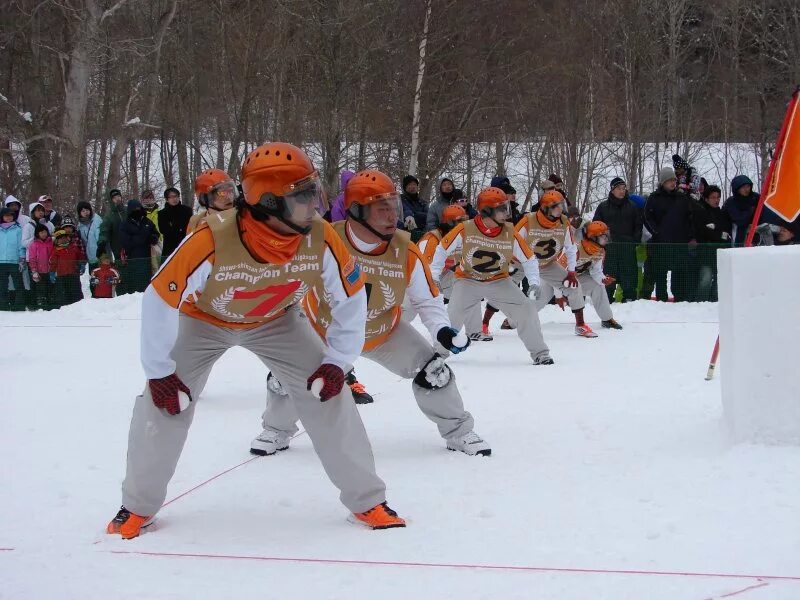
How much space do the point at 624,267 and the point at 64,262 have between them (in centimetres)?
866

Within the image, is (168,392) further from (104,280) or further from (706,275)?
(104,280)

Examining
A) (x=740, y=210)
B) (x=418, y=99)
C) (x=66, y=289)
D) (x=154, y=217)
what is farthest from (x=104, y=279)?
(x=740, y=210)

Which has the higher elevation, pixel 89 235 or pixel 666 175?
pixel 666 175

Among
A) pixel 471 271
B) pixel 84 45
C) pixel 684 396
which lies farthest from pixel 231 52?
pixel 684 396

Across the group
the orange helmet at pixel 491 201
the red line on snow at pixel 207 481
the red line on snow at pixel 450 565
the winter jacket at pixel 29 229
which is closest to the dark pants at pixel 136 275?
the winter jacket at pixel 29 229

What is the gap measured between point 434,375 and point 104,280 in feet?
35.2

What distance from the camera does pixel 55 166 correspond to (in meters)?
26.5

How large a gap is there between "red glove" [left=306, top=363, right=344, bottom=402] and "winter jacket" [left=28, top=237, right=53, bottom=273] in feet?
40.7

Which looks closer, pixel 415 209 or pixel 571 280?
pixel 571 280

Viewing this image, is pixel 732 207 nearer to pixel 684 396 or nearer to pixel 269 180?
pixel 684 396

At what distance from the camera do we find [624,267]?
1459 cm

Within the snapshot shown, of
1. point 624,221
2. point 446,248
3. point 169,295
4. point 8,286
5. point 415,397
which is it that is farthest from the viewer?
point 8,286

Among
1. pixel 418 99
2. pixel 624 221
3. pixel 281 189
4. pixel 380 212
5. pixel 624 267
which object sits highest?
pixel 418 99

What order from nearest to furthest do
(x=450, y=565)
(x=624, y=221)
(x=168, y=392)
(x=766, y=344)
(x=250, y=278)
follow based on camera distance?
1. (x=450, y=565)
2. (x=168, y=392)
3. (x=250, y=278)
4. (x=766, y=344)
5. (x=624, y=221)
